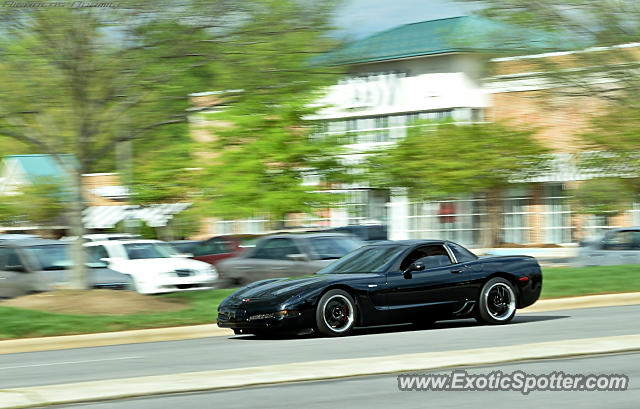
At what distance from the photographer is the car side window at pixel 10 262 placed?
20.0 m

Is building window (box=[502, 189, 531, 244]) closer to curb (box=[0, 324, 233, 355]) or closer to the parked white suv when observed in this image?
the parked white suv

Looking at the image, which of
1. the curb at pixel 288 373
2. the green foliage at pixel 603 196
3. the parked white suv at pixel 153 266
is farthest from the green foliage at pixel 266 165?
the curb at pixel 288 373

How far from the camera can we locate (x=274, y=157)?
3269 cm

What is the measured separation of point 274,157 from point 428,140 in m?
11.9

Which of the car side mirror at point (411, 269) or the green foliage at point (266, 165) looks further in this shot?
the green foliage at point (266, 165)

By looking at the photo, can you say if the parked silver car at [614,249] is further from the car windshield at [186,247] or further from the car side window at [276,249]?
the car windshield at [186,247]

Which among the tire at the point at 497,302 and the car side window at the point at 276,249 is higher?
the car side window at the point at 276,249

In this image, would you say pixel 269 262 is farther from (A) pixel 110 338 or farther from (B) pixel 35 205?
(B) pixel 35 205

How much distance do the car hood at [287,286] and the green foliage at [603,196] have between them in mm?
25733

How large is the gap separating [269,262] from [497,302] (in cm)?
784

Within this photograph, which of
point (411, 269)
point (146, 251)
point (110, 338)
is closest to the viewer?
point (411, 269)

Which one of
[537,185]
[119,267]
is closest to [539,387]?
[119,267]

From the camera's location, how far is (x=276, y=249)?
72.4 ft

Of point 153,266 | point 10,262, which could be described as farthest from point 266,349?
point 153,266
